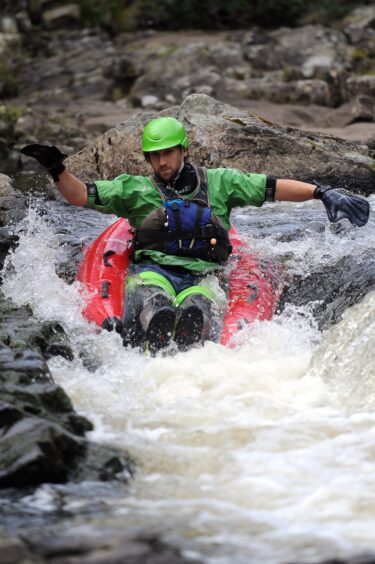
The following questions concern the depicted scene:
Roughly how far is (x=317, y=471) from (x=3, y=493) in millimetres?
1226

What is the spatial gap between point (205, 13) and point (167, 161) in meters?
15.8

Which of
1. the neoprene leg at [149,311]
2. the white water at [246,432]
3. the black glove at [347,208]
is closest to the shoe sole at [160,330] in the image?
the neoprene leg at [149,311]

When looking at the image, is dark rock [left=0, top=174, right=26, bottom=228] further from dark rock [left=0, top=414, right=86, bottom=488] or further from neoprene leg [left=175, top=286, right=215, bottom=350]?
dark rock [left=0, top=414, right=86, bottom=488]

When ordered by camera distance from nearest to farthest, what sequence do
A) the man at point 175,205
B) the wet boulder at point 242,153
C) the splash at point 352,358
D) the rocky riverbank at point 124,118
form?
the rocky riverbank at point 124,118, the splash at point 352,358, the man at point 175,205, the wet boulder at point 242,153

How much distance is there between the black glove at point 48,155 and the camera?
585 centimetres

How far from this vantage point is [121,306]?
6.09 metres

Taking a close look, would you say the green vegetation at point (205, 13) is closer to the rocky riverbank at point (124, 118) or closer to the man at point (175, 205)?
the rocky riverbank at point (124, 118)

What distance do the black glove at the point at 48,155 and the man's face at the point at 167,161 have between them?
0.60 meters

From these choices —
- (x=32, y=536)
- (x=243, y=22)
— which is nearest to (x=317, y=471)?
(x=32, y=536)

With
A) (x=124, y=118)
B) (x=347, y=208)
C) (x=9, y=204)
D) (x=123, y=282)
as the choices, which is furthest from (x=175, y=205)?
(x=124, y=118)

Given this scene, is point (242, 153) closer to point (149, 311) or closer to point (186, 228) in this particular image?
point (186, 228)

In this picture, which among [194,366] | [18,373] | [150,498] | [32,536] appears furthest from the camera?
[194,366]

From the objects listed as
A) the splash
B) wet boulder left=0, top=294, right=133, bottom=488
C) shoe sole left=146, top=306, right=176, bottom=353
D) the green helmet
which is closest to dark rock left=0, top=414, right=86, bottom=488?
wet boulder left=0, top=294, right=133, bottom=488

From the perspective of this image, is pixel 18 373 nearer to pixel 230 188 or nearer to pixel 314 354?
pixel 314 354
